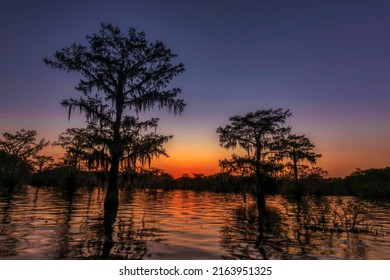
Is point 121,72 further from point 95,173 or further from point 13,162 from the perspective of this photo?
point 13,162

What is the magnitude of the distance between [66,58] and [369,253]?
19.4 meters

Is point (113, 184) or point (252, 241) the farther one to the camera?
point (113, 184)

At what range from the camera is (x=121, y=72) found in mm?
19094

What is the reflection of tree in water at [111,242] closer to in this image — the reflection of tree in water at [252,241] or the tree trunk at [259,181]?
the reflection of tree in water at [252,241]

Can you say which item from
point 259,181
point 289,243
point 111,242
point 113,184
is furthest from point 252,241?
point 259,181

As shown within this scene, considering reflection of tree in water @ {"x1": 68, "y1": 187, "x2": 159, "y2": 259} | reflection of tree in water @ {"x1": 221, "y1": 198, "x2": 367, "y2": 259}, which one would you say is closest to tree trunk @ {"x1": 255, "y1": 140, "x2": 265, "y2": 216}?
reflection of tree in water @ {"x1": 221, "y1": 198, "x2": 367, "y2": 259}

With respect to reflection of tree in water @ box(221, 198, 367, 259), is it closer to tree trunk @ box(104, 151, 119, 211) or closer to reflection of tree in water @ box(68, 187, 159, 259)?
reflection of tree in water @ box(68, 187, 159, 259)

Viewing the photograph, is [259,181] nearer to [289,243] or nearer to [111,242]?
[289,243]

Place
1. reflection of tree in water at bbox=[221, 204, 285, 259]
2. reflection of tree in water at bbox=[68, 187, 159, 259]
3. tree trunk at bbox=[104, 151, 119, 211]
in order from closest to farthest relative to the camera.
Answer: reflection of tree in water at bbox=[68, 187, 159, 259]
reflection of tree in water at bbox=[221, 204, 285, 259]
tree trunk at bbox=[104, 151, 119, 211]

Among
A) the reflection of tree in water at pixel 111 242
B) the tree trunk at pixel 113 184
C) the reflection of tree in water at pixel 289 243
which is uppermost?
the tree trunk at pixel 113 184

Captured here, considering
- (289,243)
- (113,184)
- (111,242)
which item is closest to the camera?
(111,242)

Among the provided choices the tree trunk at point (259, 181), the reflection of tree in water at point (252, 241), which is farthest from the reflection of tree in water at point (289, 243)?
the tree trunk at point (259, 181)
